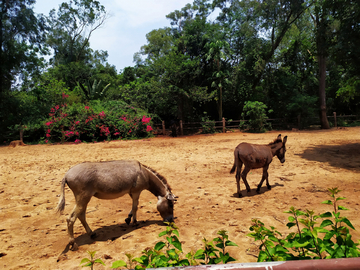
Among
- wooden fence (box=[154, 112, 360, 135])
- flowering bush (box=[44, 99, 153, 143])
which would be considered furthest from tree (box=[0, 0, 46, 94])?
wooden fence (box=[154, 112, 360, 135])

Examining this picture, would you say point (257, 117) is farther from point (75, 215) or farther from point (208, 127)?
point (75, 215)

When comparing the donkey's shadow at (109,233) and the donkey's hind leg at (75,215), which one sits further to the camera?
the donkey's shadow at (109,233)

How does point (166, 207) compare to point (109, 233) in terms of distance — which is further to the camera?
point (166, 207)

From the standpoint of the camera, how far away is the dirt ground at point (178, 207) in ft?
11.9

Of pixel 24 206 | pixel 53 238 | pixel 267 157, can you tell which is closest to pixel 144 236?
pixel 53 238

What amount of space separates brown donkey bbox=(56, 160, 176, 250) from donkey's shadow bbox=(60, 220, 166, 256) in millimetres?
94

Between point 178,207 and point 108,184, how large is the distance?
196 centimetres

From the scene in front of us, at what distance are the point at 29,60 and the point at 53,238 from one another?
23.3 metres

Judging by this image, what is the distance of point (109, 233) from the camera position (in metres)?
4.28

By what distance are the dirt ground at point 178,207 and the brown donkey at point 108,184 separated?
40 cm

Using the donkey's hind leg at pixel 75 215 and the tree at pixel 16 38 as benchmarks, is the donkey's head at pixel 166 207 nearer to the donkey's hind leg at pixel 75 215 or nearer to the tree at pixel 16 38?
the donkey's hind leg at pixel 75 215

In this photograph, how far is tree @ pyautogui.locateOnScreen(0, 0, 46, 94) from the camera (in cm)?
2031

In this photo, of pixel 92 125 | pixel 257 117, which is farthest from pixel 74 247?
pixel 257 117

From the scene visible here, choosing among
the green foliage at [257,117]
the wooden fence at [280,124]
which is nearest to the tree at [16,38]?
the wooden fence at [280,124]
